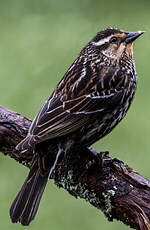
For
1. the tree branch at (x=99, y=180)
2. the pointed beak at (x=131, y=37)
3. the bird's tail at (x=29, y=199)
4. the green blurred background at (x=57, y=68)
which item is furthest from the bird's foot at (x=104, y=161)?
the green blurred background at (x=57, y=68)

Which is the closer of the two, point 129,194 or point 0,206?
point 129,194

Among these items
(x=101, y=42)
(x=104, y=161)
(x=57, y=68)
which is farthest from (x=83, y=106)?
(x=57, y=68)

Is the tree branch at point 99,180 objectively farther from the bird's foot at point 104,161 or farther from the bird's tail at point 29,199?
the bird's tail at point 29,199

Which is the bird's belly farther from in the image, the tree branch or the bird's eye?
the bird's eye

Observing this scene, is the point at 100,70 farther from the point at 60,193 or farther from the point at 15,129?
the point at 60,193

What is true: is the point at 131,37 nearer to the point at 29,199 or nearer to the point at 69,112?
the point at 69,112

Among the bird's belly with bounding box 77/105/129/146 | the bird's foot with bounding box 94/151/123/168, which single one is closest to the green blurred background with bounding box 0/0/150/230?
the bird's belly with bounding box 77/105/129/146

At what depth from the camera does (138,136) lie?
805 centimetres

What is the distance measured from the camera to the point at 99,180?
198 inches

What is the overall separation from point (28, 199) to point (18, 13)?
5.74m

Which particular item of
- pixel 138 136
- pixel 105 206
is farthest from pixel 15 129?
pixel 138 136

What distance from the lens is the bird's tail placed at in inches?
196

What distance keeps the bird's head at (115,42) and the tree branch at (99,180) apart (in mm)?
784

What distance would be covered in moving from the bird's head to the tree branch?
784 mm
